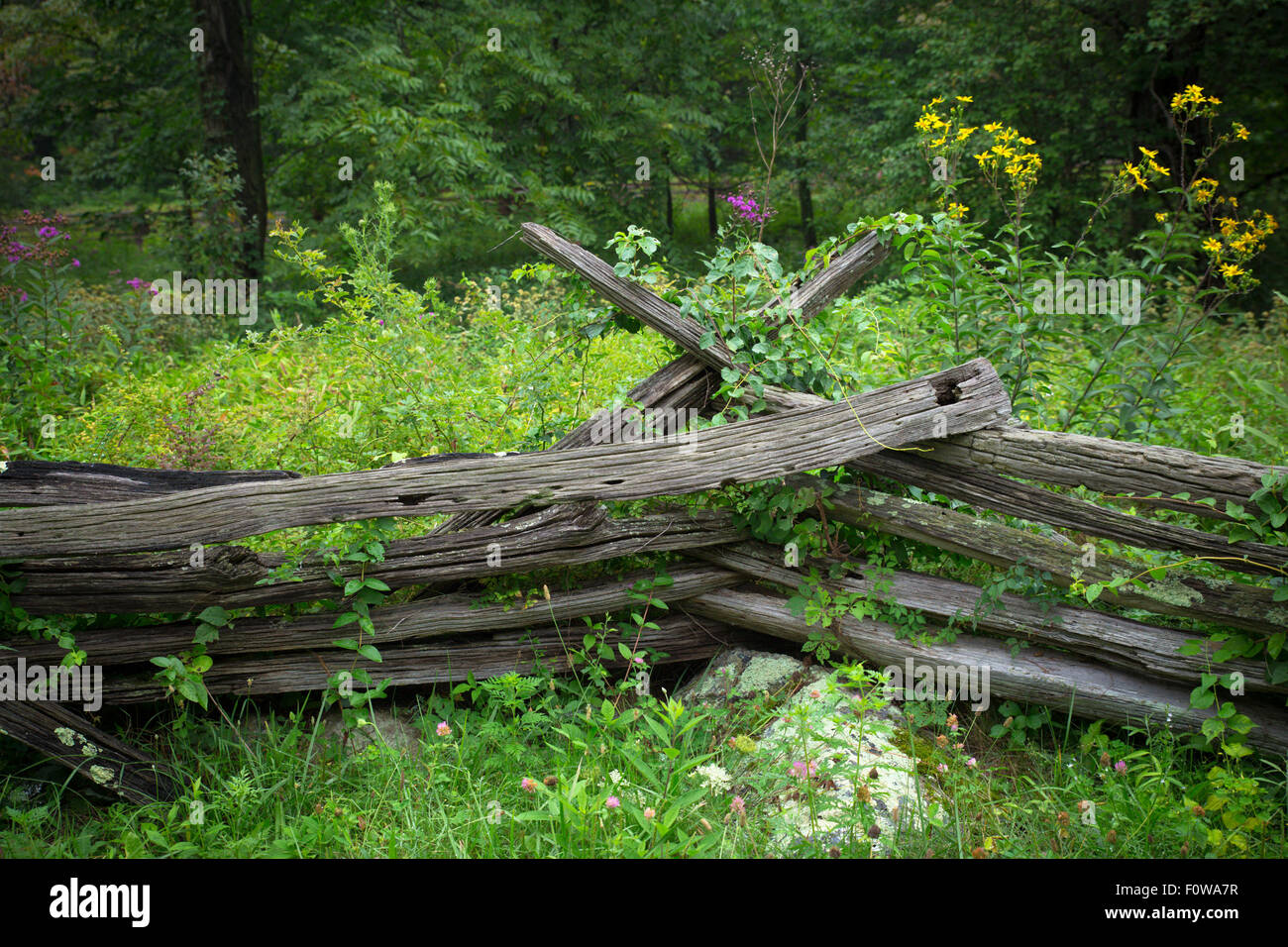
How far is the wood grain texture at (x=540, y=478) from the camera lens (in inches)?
117

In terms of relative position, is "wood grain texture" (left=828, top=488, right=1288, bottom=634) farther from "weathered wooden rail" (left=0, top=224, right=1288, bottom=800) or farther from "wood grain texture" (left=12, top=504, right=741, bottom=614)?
"wood grain texture" (left=12, top=504, right=741, bottom=614)

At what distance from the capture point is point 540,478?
3125 millimetres

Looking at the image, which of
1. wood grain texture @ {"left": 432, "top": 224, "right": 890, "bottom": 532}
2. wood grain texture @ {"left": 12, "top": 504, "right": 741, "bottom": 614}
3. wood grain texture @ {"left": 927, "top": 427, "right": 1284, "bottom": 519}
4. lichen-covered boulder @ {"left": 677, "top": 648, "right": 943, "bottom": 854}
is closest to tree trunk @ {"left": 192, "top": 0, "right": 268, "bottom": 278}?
wood grain texture @ {"left": 12, "top": 504, "right": 741, "bottom": 614}

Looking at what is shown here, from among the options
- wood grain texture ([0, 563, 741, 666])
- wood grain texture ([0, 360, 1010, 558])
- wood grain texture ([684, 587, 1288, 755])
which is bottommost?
wood grain texture ([684, 587, 1288, 755])

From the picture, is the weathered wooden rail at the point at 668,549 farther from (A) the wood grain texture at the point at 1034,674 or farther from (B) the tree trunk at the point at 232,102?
(B) the tree trunk at the point at 232,102

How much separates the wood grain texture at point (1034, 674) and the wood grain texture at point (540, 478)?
2.51ft

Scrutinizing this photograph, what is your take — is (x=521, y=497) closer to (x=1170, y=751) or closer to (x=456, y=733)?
(x=456, y=733)

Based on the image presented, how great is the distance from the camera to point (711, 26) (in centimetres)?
1631

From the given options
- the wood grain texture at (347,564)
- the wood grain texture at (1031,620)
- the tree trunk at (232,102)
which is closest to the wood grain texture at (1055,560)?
the wood grain texture at (1031,620)

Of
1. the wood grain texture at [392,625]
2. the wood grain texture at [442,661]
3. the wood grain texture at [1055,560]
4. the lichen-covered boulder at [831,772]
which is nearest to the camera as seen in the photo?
the lichen-covered boulder at [831,772]

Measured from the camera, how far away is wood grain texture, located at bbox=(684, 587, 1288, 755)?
310cm

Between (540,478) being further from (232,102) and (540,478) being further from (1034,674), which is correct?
(232,102)

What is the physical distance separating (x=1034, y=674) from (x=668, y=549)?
1.58 metres
